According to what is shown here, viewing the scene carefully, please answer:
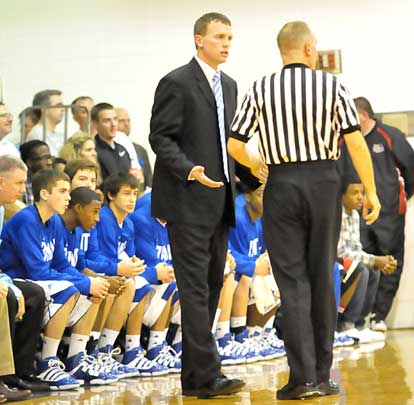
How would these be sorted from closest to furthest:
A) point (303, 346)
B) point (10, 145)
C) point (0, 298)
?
point (303, 346) → point (0, 298) → point (10, 145)

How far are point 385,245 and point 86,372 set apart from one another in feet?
13.2

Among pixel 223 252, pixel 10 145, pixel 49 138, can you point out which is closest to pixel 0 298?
pixel 223 252

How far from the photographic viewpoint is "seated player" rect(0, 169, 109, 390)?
552 cm

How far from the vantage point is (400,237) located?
30.0ft

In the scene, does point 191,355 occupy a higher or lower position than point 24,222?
lower

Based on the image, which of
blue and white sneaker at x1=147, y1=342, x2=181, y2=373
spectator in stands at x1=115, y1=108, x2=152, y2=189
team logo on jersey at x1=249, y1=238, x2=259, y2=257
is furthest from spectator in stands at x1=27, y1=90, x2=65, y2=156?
blue and white sneaker at x1=147, y1=342, x2=181, y2=373

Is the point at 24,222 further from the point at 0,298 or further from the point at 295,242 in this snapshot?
the point at 295,242

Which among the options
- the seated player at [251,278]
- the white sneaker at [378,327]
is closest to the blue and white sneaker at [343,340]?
the seated player at [251,278]

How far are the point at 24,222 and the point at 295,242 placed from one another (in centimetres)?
161

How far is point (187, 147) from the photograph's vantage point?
4934 millimetres

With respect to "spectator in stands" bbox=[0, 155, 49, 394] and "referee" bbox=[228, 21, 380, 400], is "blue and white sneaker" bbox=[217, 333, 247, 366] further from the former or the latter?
"referee" bbox=[228, 21, 380, 400]

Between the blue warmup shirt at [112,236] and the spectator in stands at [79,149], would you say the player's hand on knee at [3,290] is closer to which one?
the blue warmup shirt at [112,236]

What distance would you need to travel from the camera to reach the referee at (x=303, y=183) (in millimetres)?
4578

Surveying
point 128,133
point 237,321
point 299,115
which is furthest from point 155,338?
point 128,133
